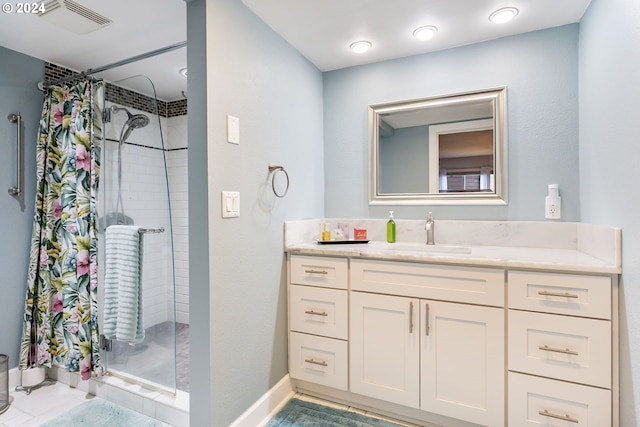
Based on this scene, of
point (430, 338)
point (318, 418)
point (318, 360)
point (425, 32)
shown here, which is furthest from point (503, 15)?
point (318, 418)

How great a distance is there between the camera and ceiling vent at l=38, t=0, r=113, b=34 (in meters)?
1.64

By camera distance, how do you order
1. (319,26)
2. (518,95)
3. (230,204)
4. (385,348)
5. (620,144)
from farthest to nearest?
(518,95) < (319,26) < (385,348) < (230,204) < (620,144)

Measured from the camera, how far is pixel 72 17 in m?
1.75

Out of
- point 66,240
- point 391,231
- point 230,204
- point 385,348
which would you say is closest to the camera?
point 230,204

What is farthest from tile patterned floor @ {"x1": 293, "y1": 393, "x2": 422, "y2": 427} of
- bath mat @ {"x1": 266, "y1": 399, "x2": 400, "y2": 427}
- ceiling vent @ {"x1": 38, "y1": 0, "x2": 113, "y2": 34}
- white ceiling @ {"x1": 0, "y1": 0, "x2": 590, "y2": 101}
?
ceiling vent @ {"x1": 38, "y1": 0, "x2": 113, "y2": 34}

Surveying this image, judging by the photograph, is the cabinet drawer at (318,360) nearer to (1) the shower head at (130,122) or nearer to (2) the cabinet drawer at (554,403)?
(2) the cabinet drawer at (554,403)

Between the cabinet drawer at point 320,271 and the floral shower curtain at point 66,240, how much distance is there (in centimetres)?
130

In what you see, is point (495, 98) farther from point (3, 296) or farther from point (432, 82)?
point (3, 296)

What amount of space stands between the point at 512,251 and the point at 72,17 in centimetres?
278

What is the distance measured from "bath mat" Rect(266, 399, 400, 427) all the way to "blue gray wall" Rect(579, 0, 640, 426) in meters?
1.13

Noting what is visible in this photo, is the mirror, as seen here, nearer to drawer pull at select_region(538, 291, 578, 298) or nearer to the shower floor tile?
drawer pull at select_region(538, 291, 578, 298)

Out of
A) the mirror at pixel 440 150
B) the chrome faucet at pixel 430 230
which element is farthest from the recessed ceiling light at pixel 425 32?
the chrome faucet at pixel 430 230

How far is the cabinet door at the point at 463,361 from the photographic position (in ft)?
4.95
